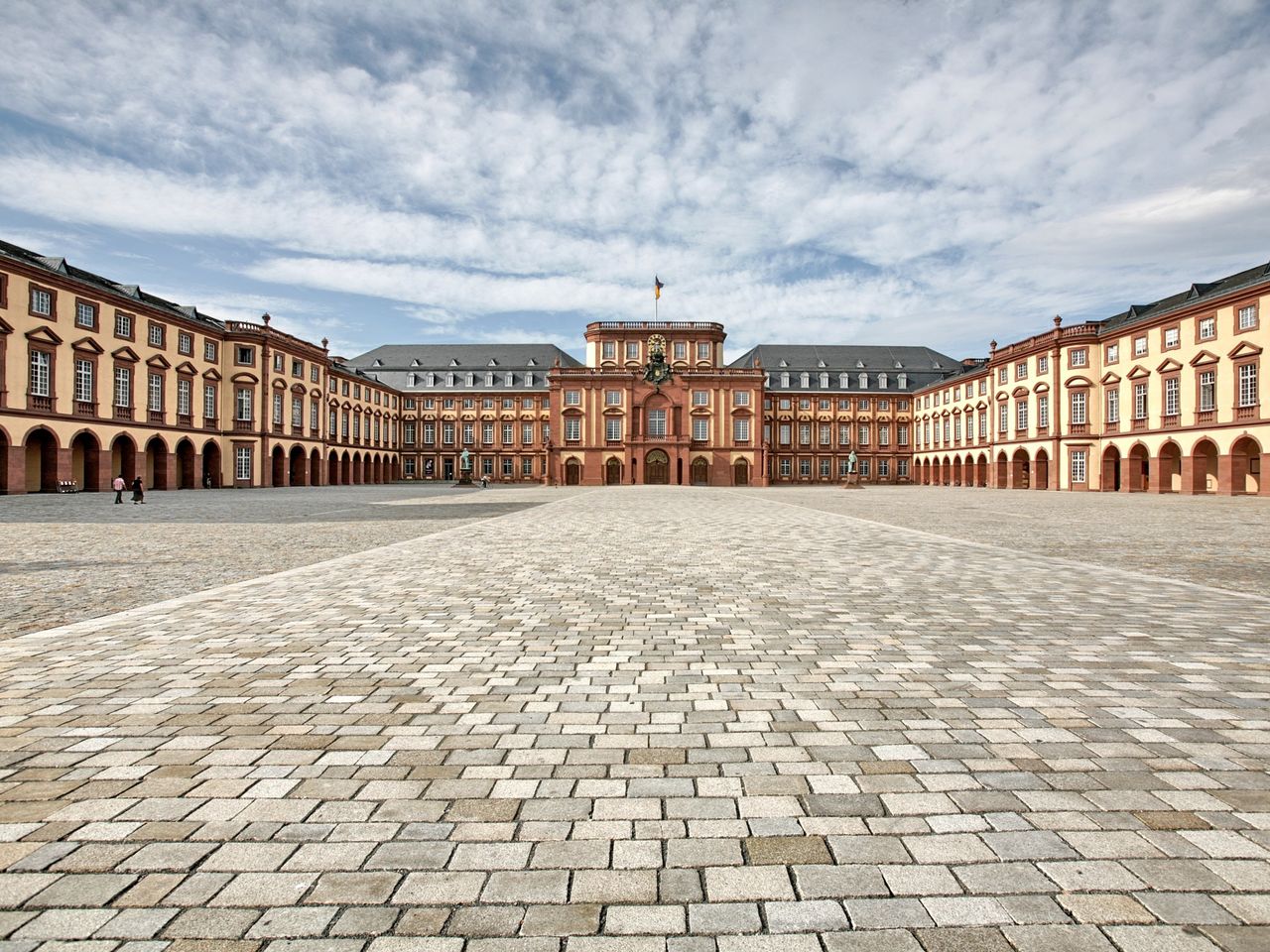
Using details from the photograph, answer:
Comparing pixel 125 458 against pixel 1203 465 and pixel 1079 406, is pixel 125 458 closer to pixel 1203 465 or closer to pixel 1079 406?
pixel 1079 406

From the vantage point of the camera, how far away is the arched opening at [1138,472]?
145 feet

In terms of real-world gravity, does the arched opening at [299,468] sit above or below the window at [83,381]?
below

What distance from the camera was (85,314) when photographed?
3688 cm

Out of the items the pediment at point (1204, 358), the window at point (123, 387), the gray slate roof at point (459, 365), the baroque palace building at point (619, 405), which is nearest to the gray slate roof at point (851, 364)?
the baroque palace building at point (619, 405)

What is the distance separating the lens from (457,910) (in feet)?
7.89

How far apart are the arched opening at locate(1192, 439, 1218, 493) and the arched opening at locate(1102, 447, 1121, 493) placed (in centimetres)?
669

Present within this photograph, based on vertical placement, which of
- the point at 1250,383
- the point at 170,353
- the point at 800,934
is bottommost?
the point at 800,934

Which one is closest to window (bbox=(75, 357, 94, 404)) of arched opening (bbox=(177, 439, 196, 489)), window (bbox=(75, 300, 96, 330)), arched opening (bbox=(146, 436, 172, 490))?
window (bbox=(75, 300, 96, 330))

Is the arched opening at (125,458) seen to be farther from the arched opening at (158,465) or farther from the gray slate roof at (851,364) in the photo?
the gray slate roof at (851,364)

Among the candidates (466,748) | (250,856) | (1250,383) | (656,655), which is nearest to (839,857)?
(466,748)

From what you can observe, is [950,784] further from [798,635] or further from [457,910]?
[798,635]

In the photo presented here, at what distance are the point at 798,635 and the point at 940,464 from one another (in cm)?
7297

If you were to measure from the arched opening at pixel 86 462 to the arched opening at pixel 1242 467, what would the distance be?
206 ft

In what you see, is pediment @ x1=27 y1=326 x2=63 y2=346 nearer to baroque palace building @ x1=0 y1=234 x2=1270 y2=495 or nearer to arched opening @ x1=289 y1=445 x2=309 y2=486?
baroque palace building @ x1=0 y1=234 x2=1270 y2=495
